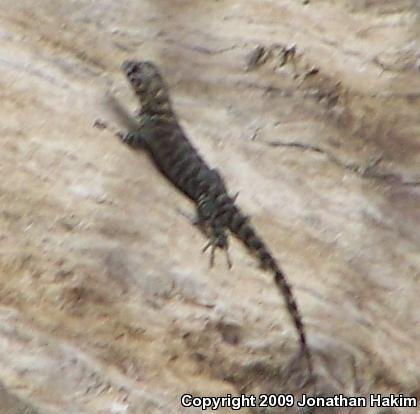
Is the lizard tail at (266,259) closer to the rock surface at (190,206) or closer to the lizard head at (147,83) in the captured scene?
the rock surface at (190,206)

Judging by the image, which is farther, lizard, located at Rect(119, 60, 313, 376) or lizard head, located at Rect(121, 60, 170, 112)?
lizard head, located at Rect(121, 60, 170, 112)

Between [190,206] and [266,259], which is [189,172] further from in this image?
[266,259]

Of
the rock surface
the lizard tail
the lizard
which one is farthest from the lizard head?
the lizard tail

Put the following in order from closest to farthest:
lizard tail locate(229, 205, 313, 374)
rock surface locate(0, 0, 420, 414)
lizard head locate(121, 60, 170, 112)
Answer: rock surface locate(0, 0, 420, 414) < lizard tail locate(229, 205, 313, 374) < lizard head locate(121, 60, 170, 112)

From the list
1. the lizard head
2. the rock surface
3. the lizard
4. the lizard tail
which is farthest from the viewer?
the lizard head

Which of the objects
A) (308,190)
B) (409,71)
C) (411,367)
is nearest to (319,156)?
(308,190)

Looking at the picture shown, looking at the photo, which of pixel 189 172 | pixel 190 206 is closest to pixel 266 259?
pixel 190 206

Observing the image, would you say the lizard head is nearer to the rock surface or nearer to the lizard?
the lizard
